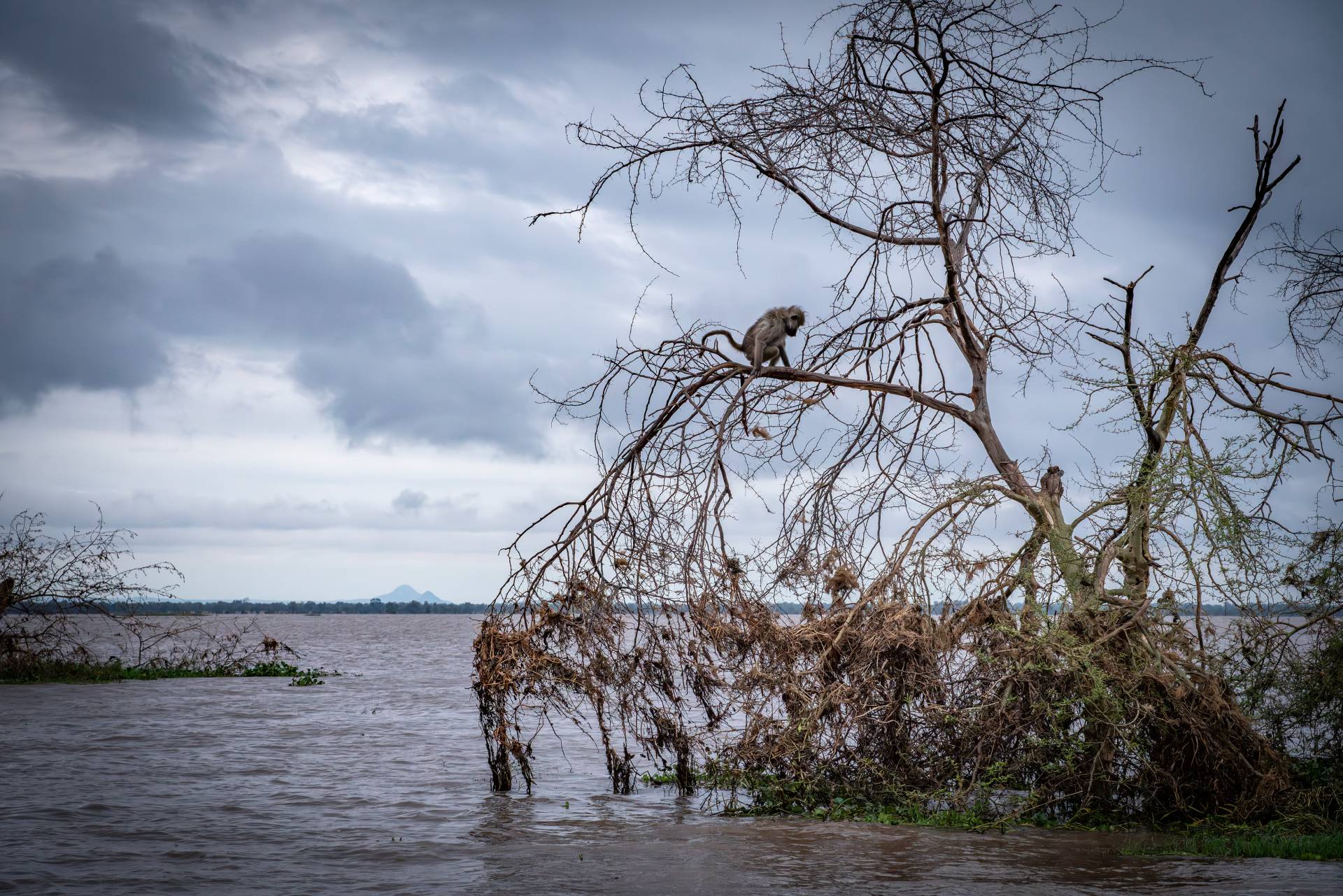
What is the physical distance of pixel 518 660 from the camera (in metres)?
10.4

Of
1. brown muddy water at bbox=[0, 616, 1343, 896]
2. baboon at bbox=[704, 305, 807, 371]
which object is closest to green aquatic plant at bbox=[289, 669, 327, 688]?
brown muddy water at bbox=[0, 616, 1343, 896]

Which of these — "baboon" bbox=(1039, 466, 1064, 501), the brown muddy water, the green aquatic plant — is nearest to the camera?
the brown muddy water

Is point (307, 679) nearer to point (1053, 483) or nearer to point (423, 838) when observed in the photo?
point (423, 838)

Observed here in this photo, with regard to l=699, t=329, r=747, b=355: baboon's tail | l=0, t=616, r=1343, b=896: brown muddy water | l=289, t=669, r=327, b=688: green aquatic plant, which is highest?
l=699, t=329, r=747, b=355: baboon's tail

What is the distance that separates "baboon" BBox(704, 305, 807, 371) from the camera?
1060 cm

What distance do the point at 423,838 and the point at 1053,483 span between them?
7005mm

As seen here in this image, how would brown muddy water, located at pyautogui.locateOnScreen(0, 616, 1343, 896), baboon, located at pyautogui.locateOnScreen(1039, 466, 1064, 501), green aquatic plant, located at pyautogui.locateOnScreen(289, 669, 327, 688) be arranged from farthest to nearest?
green aquatic plant, located at pyautogui.locateOnScreen(289, 669, 327, 688), baboon, located at pyautogui.locateOnScreen(1039, 466, 1064, 501), brown muddy water, located at pyautogui.locateOnScreen(0, 616, 1343, 896)

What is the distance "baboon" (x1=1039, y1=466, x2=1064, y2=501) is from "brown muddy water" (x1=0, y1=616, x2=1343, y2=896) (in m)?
3.16

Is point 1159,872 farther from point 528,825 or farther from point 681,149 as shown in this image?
point 681,149

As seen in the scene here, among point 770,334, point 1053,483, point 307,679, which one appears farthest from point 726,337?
point 307,679

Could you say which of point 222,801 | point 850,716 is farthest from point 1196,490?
point 222,801

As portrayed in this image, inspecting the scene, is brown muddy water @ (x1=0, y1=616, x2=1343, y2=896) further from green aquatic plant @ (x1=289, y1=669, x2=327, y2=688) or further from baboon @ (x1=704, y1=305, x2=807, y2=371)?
green aquatic plant @ (x1=289, y1=669, x2=327, y2=688)

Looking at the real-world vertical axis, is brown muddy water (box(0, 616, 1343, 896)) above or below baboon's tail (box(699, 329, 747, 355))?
below

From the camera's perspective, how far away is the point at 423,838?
33.3ft
